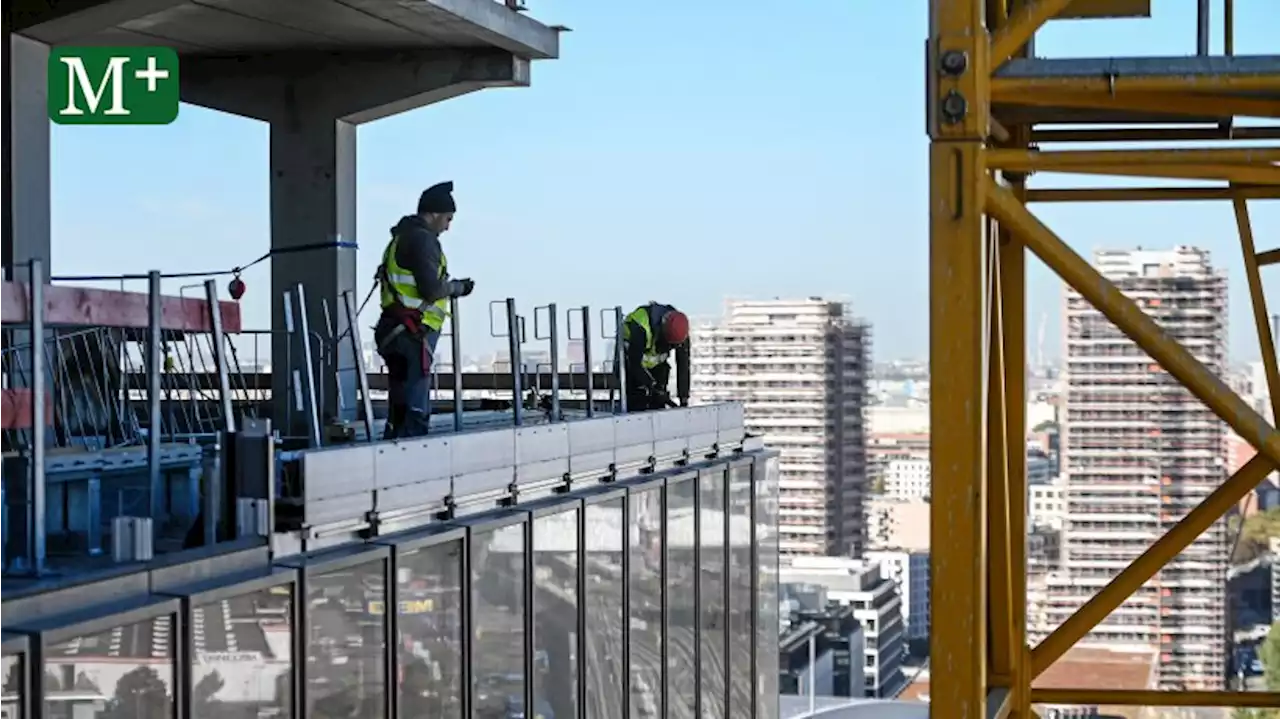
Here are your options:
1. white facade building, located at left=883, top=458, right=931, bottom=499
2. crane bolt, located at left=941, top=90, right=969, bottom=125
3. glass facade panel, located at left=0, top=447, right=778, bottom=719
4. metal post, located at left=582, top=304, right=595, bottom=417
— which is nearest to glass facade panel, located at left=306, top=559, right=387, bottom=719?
glass facade panel, located at left=0, top=447, right=778, bottom=719

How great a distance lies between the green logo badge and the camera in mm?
15766

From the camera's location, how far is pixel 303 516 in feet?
34.6

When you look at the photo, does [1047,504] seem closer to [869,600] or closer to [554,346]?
[869,600]

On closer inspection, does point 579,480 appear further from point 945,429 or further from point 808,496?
point 808,496

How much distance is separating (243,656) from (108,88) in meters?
9.34

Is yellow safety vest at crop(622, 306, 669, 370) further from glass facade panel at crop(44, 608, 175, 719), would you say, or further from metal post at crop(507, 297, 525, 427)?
glass facade panel at crop(44, 608, 175, 719)

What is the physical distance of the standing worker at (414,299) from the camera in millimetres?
13461

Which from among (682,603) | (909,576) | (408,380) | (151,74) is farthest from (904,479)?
(408,380)

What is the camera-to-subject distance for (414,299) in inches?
536

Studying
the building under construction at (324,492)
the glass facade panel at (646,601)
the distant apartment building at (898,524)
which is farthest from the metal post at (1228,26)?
the distant apartment building at (898,524)

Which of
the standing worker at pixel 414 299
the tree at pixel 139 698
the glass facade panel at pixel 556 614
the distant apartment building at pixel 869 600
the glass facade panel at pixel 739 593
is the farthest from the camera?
the distant apartment building at pixel 869 600

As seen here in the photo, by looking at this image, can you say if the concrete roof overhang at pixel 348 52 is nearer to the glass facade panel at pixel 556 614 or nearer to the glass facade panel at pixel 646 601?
the glass facade panel at pixel 646 601

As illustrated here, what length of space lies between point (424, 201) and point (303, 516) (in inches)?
138

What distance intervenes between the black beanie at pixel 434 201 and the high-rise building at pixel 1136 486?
2699 inches
